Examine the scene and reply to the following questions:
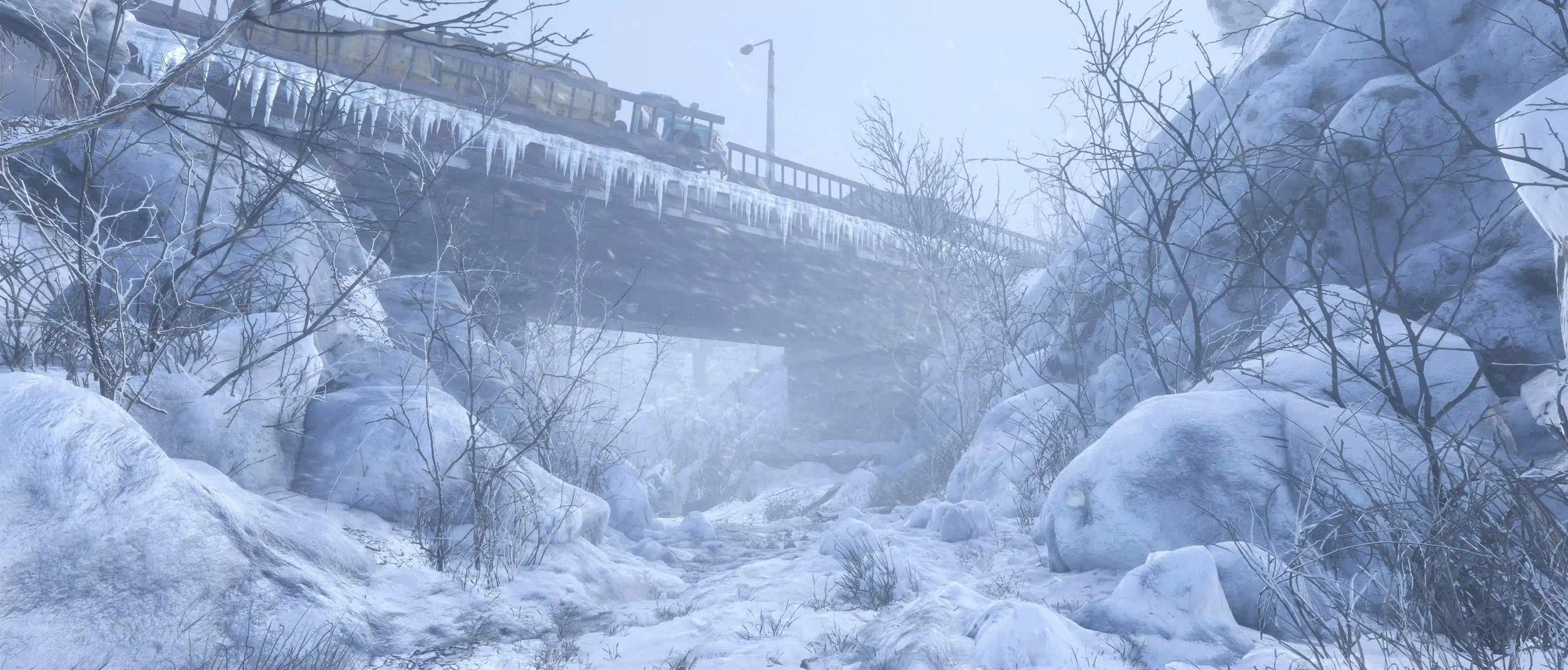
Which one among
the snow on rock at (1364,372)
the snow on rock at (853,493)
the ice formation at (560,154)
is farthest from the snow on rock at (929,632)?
the snow on rock at (853,493)

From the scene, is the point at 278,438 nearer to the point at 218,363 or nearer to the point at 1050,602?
the point at 218,363

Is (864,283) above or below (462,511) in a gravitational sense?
above

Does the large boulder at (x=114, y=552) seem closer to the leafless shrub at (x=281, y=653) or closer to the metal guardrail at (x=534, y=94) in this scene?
the leafless shrub at (x=281, y=653)

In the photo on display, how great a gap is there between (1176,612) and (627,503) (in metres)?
7.10

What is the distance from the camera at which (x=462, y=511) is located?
18.4ft

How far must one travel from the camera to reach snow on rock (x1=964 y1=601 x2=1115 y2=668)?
3.03 m

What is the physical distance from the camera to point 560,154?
1274cm

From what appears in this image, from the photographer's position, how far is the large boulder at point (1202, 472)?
4.30 m

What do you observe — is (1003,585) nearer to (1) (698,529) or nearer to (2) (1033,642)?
(2) (1033,642)

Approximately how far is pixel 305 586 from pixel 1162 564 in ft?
12.5

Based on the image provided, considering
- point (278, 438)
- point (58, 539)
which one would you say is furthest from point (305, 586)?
point (278, 438)

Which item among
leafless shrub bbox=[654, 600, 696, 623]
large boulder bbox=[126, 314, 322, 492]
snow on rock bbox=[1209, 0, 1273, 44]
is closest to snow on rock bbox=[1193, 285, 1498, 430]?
leafless shrub bbox=[654, 600, 696, 623]

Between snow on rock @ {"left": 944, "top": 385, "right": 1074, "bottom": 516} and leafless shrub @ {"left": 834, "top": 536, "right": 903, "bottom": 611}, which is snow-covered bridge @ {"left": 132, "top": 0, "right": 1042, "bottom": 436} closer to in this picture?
snow on rock @ {"left": 944, "top": 385, "right": 1074, "bottom": 516}

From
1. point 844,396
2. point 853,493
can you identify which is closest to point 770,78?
point 844,396
